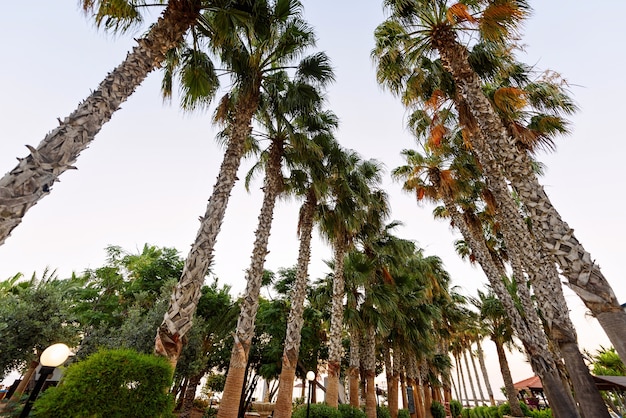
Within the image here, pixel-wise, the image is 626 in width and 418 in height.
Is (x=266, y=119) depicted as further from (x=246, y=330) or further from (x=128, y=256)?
(x=128, y=256)

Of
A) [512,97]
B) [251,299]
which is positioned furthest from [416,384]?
[512,97]

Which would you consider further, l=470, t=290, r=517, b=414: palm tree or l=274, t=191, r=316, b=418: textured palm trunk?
l=470, t=290, r=517, b=414: palm tree

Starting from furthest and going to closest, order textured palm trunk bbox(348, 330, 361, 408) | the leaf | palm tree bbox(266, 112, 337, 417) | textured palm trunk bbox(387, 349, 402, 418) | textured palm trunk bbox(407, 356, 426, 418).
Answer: textured palm trunk bbox(407, 356, 426, 418), textured palm trunk bbox(387, 349, 402, 418), textured palm trunk bbox(348, 330, 361, 408), palm tree bbox(266, 112, 337, 417), the leaf

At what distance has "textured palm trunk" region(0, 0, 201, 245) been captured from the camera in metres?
3.14

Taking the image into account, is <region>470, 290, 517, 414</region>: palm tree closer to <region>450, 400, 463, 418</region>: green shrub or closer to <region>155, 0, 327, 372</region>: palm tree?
<region>450, 400, 463, 418</region>: green shrub

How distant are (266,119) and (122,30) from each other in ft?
15.2

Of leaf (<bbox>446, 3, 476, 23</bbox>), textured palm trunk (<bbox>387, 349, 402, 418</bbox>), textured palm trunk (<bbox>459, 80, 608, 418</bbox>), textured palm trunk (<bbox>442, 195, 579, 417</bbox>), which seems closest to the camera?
textured palm trunk (<bbox>459, 80, 608, 418</bbox>)

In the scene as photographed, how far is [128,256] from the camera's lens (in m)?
19.8

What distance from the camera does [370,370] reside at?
14539 mm

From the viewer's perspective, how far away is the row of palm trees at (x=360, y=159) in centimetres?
423

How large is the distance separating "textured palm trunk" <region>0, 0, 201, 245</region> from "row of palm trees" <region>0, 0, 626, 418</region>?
0.02m

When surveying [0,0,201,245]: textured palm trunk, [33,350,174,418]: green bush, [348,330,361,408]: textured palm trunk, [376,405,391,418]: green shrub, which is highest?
[0,0,201,245]: textured palm trunk

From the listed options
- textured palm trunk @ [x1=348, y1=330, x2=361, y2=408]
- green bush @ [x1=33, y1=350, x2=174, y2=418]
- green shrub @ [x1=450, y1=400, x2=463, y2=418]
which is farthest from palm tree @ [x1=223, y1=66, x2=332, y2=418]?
green shrub @ [x1=450, y1=400, x2=463, y2=418]

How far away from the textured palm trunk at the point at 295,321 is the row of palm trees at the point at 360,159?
0.04m
